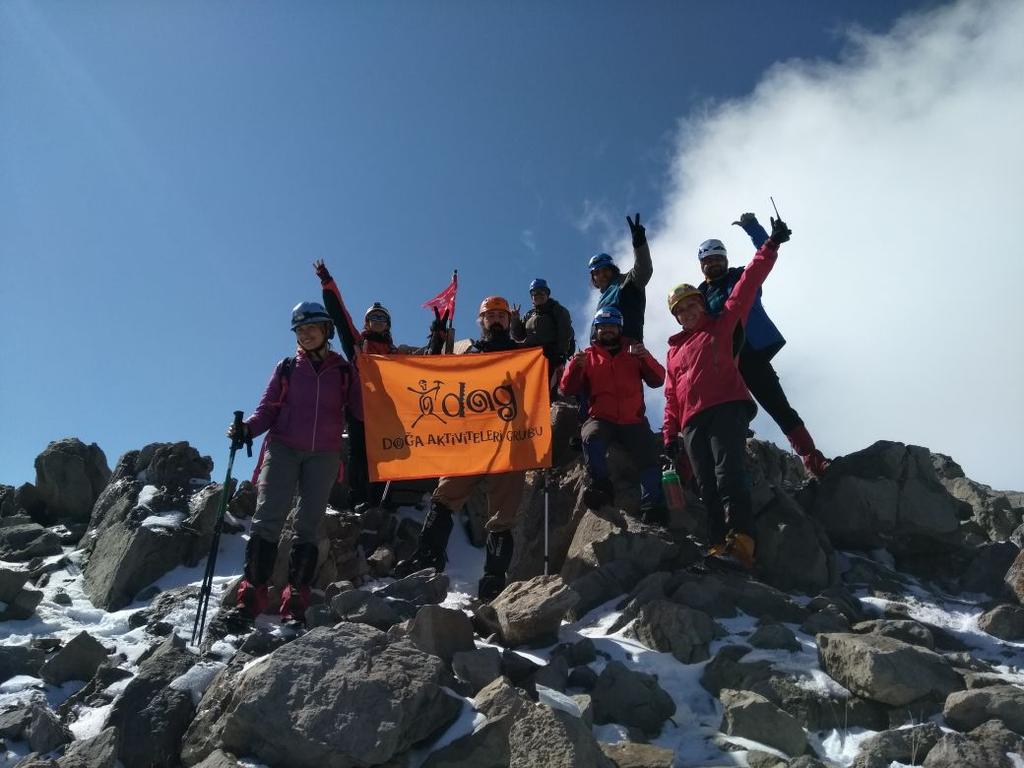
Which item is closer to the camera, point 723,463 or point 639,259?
point 723,463

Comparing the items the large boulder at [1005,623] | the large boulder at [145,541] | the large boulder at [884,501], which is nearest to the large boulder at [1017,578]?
the large boulder at [1005,623]

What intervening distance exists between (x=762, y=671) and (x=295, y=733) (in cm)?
346

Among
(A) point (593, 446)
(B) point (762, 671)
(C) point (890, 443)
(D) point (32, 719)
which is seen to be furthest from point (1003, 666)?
(D) point (32, 719)

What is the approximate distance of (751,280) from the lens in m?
7.67

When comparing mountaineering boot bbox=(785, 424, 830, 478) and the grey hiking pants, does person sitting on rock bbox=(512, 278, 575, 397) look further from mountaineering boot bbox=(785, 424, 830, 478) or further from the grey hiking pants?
the grey hiking pants

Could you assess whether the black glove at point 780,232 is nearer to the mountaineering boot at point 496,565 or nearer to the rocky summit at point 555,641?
the rocky summit at point 555,641

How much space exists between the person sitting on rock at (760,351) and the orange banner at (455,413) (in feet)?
8.00

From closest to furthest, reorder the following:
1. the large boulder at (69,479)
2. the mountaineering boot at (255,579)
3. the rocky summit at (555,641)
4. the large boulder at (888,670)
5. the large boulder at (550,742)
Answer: the large boulder at (550,742) → the rocky summit at (555,641) → the large boulder at (888,670) → the mountaineering boot at (255,579) → the large boulder at (69,479)

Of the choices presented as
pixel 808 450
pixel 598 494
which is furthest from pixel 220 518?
pixel 808 450

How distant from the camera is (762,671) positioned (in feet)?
17.6

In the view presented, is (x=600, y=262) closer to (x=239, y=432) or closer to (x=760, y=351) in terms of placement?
(x=760, y=351)

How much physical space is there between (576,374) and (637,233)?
84.0 inches

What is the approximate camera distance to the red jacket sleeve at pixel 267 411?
23.7 ft

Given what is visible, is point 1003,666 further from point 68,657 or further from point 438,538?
point 68,657
